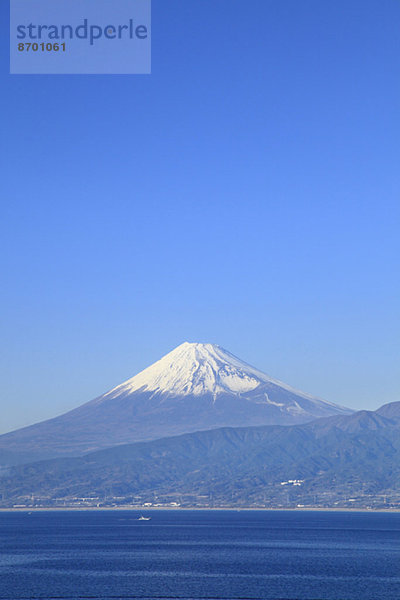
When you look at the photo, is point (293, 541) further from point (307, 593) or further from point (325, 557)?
point (307, 593)

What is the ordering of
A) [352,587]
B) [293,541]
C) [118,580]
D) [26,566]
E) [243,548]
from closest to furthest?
[352,587] → [118,580] → [26,566] → [243,548] → [293,541]

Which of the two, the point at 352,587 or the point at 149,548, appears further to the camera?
the point at 149,548

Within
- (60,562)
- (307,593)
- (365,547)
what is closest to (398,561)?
(365,547)

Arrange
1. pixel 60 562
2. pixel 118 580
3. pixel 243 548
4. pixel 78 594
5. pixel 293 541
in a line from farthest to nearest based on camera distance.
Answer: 1. pixel 293 541
2. pixel 243 548
3. pixel 60 562
4. pixel 118 580
5. pixel 78 594

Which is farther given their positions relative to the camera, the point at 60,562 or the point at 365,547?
the point at 365,547

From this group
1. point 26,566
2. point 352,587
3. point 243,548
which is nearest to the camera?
point 352,587

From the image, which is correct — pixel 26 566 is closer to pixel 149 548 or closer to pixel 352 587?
pixel 149 548

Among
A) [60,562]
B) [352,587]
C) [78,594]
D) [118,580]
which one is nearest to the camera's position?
[78,594]

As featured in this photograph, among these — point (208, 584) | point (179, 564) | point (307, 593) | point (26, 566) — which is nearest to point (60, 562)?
point (26, 566)

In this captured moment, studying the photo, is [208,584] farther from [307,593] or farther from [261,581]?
[307,593]
